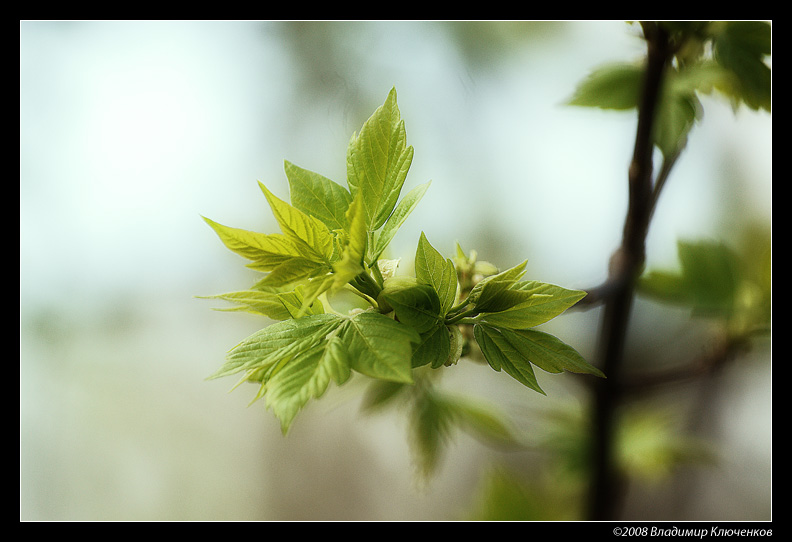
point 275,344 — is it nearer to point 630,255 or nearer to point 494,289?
point 494,289

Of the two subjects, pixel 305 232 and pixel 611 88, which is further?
pixel 611 88

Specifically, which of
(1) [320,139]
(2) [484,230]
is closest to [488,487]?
(2) [484,230]

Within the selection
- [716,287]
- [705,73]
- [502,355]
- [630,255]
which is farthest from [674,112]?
[502,355]

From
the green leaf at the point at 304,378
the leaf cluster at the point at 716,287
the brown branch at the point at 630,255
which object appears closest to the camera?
the green leaf at the point at 304,378

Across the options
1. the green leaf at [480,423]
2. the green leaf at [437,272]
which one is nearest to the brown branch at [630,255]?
the green leaf at [480,423]

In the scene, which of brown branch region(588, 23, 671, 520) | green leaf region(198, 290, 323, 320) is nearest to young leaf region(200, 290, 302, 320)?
green leaf region(198, 290, 323, 320)

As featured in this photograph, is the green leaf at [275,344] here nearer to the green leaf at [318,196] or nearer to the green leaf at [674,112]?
the green leaf at [318,196]
